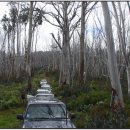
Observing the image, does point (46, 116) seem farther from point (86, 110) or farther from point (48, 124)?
point (86, 110)

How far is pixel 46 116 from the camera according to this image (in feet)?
27.0

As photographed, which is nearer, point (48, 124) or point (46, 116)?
point (48, 124)

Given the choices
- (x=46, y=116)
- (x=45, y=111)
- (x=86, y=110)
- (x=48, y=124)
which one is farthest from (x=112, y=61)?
(x=48, y=124)

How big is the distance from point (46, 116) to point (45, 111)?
0.22 meters

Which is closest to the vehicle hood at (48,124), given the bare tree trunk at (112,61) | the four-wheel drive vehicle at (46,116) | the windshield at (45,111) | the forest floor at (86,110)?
the four-wheel drive vehicle at (46,116)

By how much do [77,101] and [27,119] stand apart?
25.3 ft

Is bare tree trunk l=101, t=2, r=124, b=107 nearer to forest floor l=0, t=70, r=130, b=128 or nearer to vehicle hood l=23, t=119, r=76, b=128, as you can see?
forest floor l=0, t=70, r=130, b=128

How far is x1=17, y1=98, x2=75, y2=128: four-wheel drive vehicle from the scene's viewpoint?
7.53 metres

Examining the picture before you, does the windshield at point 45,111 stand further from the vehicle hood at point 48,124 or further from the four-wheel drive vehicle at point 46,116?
the vehicle hood at point 48,124

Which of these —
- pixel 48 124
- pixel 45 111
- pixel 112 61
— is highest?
pixel 112 61

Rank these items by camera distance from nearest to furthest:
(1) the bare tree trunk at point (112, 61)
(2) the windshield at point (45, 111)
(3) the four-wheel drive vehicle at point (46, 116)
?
(3) the four-wheel drive vehicle at point (46, 116), (2) the windshield at point (45, 111), (1) the bare tree trunk at point (112, 61)

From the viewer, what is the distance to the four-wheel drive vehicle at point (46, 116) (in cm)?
Answer: 753

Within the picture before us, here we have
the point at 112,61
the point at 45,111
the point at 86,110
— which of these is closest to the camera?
the point at 45,111

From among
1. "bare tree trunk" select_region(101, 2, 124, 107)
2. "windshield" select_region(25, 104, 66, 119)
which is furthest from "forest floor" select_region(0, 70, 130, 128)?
"windshield" select_region(25, 104, 66, 119)
